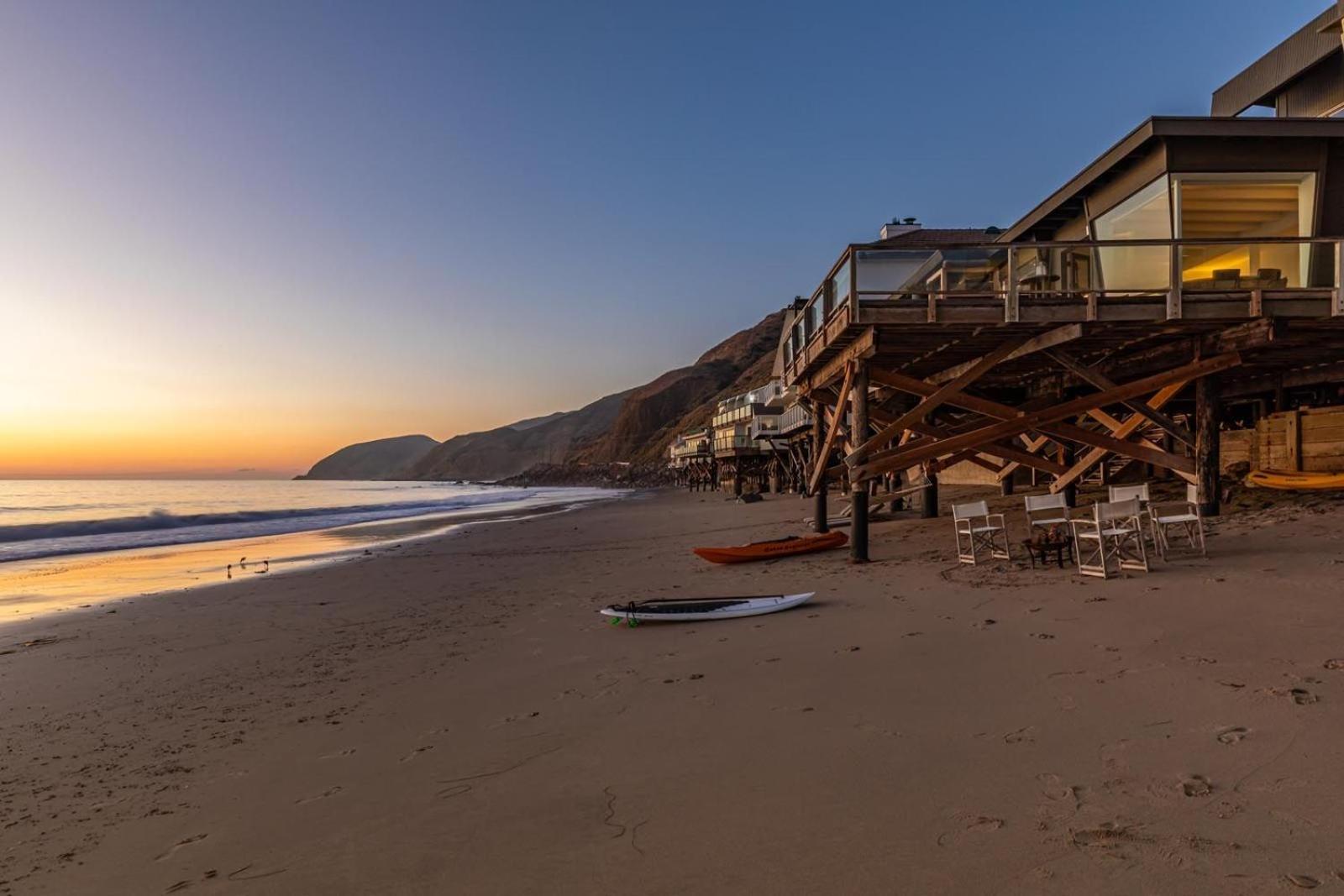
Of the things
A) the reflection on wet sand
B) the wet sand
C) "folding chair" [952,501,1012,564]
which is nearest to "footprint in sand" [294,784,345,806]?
"folding chair" [952,501,1012,564]

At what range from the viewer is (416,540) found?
25094 mm

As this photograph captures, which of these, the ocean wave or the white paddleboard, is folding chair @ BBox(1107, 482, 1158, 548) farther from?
the ocean wave

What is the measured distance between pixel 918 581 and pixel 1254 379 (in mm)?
11783

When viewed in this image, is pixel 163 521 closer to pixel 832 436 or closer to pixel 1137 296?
pixel 832 436

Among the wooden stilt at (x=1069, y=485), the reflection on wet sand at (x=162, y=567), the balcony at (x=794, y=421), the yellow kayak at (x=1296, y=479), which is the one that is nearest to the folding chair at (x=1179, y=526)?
the yellow kayak at (x=1296, y=479)

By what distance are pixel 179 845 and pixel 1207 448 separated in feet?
49.0

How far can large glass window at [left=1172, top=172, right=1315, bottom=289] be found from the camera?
449 inches

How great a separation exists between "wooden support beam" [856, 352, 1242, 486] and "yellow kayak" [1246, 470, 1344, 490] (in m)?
2.87

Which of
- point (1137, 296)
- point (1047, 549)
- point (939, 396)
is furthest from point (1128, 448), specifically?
point (1047, 549)

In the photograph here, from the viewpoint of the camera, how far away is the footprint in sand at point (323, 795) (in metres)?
4.48

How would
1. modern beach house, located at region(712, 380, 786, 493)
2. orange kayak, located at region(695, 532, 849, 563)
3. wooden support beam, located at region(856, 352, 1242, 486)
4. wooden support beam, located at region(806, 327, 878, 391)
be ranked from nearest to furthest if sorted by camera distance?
wooden support beam, located at region(806, 327, 878, 391) → wooden support beam, located at region(856, 352, 1242, 486) → orange kayak, located at region(695, 532, 849, 563) → modern beach house, located at region(712, 380, 786, 493)

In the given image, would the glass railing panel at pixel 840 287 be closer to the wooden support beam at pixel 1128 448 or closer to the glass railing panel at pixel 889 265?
the glass railing panel at pixel 889 265

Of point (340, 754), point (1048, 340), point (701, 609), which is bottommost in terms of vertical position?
point (340, 754)

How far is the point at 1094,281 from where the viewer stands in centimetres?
1126
